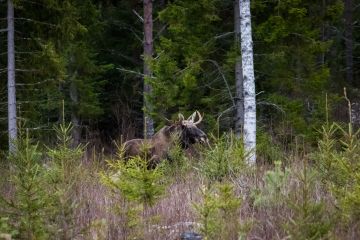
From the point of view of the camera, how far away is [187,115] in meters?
14.1

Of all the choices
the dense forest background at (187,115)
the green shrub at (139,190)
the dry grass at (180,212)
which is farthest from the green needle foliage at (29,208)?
the green shrub at (139,190)

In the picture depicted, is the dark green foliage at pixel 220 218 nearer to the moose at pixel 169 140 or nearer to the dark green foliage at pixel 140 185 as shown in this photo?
the dark green foliage at pixel 140 185

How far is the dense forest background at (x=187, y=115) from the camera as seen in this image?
5.19 metres

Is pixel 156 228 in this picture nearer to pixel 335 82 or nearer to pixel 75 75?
pixel 75 75

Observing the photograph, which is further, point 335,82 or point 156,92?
point 335,82

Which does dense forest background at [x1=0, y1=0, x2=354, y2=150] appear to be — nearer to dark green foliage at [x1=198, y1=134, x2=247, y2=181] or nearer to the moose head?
the moose head

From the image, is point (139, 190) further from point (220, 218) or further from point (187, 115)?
point (187, 115)

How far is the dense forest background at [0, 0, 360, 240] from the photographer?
17.0ft

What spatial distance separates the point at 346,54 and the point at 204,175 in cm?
2036

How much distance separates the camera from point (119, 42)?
71.8 ft

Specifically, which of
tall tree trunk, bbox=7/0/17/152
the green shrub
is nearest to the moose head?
tall tree trunk, bbox=7/0/17/152

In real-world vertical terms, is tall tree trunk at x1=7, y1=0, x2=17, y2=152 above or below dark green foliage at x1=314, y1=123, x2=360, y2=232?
above

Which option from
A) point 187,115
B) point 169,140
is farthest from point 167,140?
point 187,115

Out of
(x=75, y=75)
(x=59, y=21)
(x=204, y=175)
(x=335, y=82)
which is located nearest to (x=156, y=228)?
(x=204, y=175)
